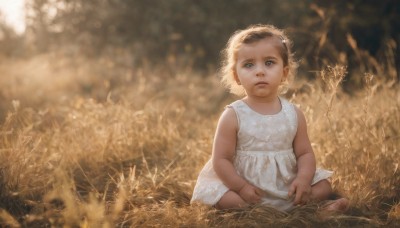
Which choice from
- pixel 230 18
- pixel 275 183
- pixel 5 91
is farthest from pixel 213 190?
pixel 230 18

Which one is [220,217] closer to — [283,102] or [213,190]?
[213,190]

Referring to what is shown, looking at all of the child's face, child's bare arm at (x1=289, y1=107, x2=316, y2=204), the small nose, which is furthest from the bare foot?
the small nose

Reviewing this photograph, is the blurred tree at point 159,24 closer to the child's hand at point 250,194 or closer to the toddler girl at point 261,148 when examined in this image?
the toddler girl at point 261,148

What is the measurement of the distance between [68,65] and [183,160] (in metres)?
5.21

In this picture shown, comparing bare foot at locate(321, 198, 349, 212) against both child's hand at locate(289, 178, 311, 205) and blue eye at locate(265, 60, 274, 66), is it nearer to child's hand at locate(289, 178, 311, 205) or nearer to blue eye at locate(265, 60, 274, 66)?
child's hand at locate(289, 178, 311, 205)

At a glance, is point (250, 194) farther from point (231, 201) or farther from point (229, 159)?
point (229, 159)

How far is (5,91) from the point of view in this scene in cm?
584

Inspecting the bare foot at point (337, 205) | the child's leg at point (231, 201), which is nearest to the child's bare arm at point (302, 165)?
the bare foot at point (337, 205)

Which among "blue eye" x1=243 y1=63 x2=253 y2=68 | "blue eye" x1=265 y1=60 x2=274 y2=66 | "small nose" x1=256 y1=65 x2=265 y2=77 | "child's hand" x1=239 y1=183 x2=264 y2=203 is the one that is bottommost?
"child's hand" x1=239 y1=183 x2=264 y2=203

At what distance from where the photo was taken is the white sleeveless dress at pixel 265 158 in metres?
2.57

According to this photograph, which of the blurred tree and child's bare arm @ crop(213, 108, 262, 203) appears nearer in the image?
child's bare arm @ crop(213, 108, 262, 203)

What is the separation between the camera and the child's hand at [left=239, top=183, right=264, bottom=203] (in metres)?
2.49

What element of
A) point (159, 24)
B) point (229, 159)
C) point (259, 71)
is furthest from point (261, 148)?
point (159, 24)

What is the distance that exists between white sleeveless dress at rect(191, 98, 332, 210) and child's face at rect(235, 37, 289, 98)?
0.45ft
